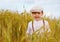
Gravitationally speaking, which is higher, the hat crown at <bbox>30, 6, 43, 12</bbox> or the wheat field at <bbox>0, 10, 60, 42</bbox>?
the hat crown at <bbox>30, 6, 43, 12</bbox>

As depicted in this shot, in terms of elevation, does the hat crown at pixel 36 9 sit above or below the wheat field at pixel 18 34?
above

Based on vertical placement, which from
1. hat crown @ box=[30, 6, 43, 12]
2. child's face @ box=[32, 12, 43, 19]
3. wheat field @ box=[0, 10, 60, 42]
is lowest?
wheat field @ box=[0, 10, 60, 42]

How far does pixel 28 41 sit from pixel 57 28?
1.29 ft

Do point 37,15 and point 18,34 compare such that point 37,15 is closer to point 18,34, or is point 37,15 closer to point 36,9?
point 36,9

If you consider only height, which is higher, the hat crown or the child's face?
the hat crown

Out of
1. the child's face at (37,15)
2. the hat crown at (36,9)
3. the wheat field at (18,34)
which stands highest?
the hat crown at (36,9)

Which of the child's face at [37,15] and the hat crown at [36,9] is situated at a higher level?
the hat crown at [36,9]

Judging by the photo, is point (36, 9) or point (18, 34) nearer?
point (18, 34)

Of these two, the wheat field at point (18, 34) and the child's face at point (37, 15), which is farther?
the child's face at point (37, 15)

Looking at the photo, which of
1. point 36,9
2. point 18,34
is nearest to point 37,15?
point 36,9

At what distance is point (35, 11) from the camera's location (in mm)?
1734

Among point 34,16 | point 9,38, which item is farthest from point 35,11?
point 9,38

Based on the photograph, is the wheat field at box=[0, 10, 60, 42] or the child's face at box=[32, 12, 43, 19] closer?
the wheat field at box=[0, 10, 60, 42]

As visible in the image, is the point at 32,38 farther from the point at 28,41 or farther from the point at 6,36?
the point at 6,36
